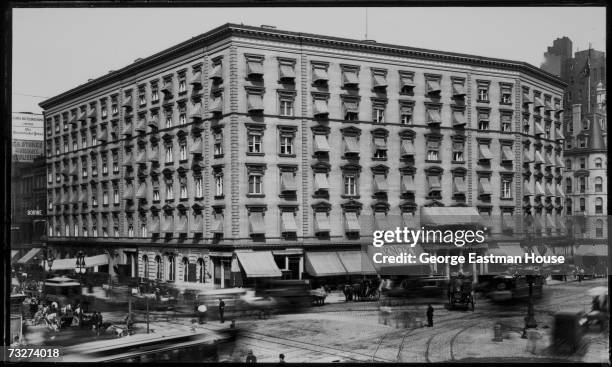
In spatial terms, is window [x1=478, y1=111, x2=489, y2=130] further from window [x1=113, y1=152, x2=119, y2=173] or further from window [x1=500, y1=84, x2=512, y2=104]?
window [x1=113, y1=152, x2=119, y2=173]

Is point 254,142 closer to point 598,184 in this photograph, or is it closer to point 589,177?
point 589,177

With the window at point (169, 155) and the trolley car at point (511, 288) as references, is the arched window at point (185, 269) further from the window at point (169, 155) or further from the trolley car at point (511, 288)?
the trolley car at point (511, 288)

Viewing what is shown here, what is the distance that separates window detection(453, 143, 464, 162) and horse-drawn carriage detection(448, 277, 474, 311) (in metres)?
1.75

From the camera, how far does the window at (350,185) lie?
9.62m

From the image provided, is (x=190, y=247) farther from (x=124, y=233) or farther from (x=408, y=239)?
(x=408, y=239)

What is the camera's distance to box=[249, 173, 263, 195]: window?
371 inches

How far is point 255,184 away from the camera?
942 cm

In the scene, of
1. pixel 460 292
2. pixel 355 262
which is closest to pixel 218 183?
pixel 355 262

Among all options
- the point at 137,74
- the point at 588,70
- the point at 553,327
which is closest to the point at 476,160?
the point at 588,70

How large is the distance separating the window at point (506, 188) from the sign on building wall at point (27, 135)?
682cm

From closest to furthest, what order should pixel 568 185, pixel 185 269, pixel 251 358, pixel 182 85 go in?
pixel 251 358 < pixel 185 269 < pixel 182 85 < pixel 568 185

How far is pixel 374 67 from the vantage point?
9.73 m

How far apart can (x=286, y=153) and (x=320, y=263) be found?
1648 millimetres

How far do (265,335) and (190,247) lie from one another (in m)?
1.66
